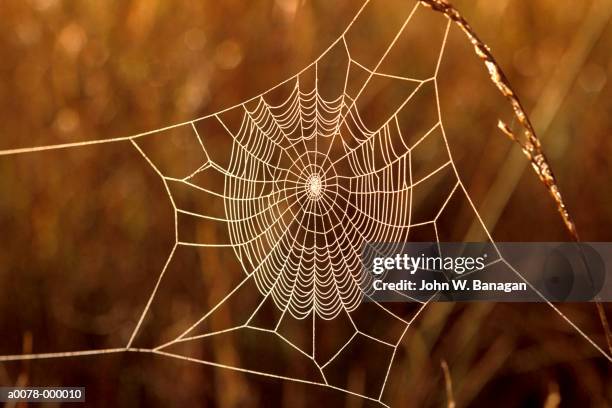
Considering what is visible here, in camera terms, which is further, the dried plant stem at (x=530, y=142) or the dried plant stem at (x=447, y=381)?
the dried plant stem at (x=447, y=381)

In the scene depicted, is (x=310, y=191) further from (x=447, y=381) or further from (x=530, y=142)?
(x=530, y=142)

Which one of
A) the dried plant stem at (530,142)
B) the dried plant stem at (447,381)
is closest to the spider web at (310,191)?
the dried plant stem at (447,381)

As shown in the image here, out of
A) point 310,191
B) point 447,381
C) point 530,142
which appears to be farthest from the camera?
point 310,191

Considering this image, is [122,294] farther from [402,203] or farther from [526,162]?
[526,162]

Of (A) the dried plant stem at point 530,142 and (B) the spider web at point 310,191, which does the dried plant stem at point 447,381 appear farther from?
(A) the dried plant stem at point 530,142

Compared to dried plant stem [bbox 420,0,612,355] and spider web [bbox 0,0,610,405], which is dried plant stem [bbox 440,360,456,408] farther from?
dried plant stem [bbox 420,0,612,355]

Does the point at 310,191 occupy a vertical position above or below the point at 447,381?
above

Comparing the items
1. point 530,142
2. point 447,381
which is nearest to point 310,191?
point 447,381

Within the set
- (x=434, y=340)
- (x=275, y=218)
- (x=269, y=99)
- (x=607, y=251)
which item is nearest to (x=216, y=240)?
(x=275, y=218)

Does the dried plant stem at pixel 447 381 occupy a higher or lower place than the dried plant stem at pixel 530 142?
lower
